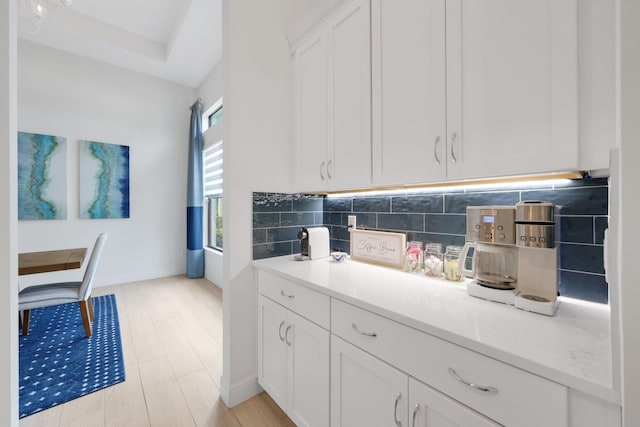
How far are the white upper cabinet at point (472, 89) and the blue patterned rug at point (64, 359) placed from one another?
2.37m

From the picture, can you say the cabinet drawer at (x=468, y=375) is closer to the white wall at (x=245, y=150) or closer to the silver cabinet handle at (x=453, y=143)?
the silver cabinet handle at (x=453, y=143)

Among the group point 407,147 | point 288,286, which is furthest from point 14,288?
point 407,147

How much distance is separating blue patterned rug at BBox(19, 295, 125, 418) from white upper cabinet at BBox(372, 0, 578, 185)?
237 cm

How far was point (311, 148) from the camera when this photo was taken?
1730mm

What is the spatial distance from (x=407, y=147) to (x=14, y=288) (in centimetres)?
167

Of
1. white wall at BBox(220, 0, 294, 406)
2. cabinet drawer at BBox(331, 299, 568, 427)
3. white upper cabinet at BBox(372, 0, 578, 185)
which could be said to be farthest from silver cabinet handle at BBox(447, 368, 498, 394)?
white wall at BBox(220, 0, 294, 406)

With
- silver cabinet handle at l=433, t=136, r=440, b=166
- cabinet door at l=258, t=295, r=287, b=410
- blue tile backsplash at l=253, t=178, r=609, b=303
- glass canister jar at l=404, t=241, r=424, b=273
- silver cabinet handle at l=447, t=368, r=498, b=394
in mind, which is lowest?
cabinet door at l=258, t=295, r=287, b=410

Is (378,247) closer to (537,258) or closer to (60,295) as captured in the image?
(537,258)

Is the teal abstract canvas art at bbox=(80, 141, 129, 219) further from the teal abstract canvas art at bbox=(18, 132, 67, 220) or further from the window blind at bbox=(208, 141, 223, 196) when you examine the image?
the window blind at bbox=(208, 141, 223, 196)

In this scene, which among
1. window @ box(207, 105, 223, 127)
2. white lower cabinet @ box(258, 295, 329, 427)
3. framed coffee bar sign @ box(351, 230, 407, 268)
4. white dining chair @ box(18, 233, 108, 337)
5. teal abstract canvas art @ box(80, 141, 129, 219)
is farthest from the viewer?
window @ box(207, 105, 223, 127)

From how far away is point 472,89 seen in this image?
994mm

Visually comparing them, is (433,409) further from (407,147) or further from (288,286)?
(407,147)

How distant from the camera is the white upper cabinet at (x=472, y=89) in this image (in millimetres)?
814

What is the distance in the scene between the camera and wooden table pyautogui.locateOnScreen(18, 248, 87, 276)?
2.00 meters
